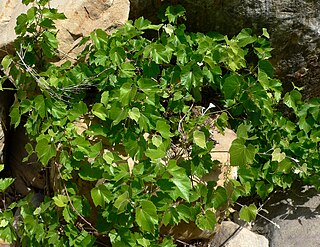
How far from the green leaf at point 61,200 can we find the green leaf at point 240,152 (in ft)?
2.53

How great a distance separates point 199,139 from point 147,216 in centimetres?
46

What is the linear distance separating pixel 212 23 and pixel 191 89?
48 cm

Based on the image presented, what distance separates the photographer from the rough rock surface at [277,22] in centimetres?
293

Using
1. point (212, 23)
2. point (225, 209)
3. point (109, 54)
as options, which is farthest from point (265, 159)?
point (109, 54)

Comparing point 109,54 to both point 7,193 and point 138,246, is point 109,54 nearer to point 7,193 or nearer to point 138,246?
point 138,246

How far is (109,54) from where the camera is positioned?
266cm

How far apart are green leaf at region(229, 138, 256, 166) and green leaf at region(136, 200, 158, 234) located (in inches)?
17.1

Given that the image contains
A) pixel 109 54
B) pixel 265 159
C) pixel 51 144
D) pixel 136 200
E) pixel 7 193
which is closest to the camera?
pixel 136 200

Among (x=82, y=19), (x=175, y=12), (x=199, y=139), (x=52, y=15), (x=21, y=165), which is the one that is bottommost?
(x=21, y=165)

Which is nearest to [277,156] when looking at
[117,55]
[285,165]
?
[285,165]

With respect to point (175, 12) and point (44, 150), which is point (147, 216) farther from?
point (175, 12)

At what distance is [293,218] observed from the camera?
2.93 metres

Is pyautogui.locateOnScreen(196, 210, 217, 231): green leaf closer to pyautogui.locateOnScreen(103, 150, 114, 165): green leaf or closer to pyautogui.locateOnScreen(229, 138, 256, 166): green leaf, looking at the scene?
pyautogui.locateOnScreen(229, 138, 256, 166): green leaf

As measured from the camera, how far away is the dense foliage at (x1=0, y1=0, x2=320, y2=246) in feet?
7.81
